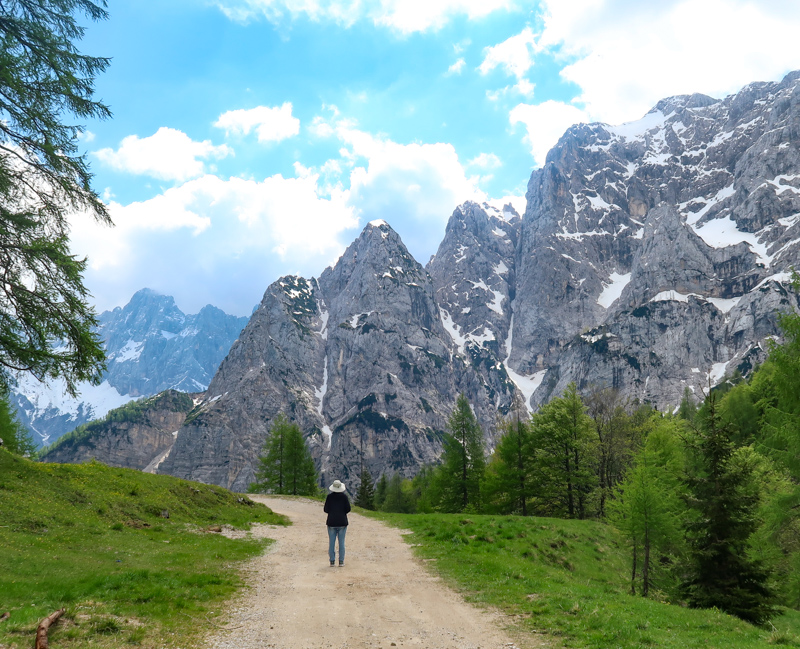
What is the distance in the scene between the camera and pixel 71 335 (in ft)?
53.3

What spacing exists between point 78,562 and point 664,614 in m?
16.8

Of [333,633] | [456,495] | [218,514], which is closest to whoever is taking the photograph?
[333,633]

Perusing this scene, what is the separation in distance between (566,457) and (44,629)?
39.9m

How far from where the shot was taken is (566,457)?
41.0m

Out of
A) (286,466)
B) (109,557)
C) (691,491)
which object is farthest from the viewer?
(286,466)

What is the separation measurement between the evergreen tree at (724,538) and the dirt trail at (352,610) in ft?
36.1

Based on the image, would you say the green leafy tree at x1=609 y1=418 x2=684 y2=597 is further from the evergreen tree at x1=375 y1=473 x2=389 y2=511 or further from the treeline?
the evergreen tree at x1=375 y1=473 x2=389 y2=511

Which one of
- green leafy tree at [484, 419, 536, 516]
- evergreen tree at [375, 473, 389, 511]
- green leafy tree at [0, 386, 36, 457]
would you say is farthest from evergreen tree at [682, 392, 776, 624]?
evergreen tree at [375, 473, 389, 511]

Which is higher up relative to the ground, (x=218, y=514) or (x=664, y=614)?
(x=664, y=614)

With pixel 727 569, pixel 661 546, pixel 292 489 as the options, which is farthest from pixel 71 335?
pixel 292 489

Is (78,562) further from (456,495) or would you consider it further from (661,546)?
(456,495)

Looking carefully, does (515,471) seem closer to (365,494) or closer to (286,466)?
(286,466)

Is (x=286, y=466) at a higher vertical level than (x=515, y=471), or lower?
lower

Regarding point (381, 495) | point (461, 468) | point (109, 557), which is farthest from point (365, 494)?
point (109, 557)
